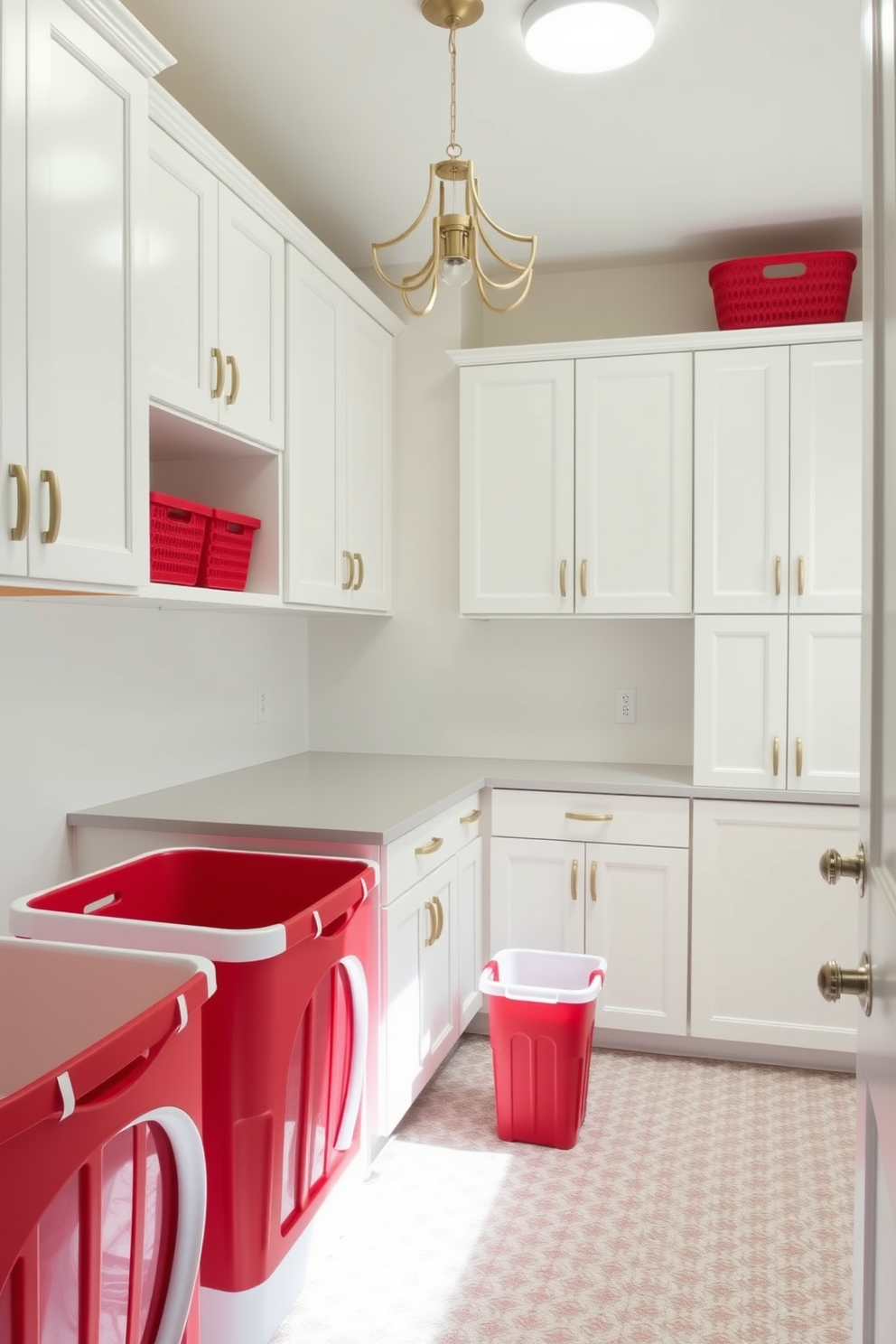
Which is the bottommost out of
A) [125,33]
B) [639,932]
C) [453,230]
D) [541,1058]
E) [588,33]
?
[541,1058]

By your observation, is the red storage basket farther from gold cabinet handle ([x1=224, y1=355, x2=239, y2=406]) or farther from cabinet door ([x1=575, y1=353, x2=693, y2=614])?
gold cabinet handle ([x1=224, y1=355, x2=239, y2=406])

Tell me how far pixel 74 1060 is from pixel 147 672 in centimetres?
169

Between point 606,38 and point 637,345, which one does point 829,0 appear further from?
point 637,345

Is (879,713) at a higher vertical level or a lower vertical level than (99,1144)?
higher

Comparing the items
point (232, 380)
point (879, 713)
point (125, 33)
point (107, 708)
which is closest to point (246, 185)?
point (232, 380)

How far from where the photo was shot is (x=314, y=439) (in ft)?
9.37

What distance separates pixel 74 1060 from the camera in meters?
1.11

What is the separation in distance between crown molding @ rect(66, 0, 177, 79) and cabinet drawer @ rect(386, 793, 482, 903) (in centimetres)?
162

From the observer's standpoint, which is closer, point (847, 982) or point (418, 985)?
point (847, 982)

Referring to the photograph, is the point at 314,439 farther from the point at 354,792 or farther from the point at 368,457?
the point at 354,792

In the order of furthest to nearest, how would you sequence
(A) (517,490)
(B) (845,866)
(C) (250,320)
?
(A) (517,490) < (C) (250,320) < (B) (845,866)

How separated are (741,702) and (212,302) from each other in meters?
1.81

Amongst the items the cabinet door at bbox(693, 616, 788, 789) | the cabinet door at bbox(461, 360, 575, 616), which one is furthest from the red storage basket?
the cabinet door at bbox(693, 616, 788, 789)

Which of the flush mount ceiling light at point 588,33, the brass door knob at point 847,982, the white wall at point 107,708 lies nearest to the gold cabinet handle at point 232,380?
the white wall at point 107,708
